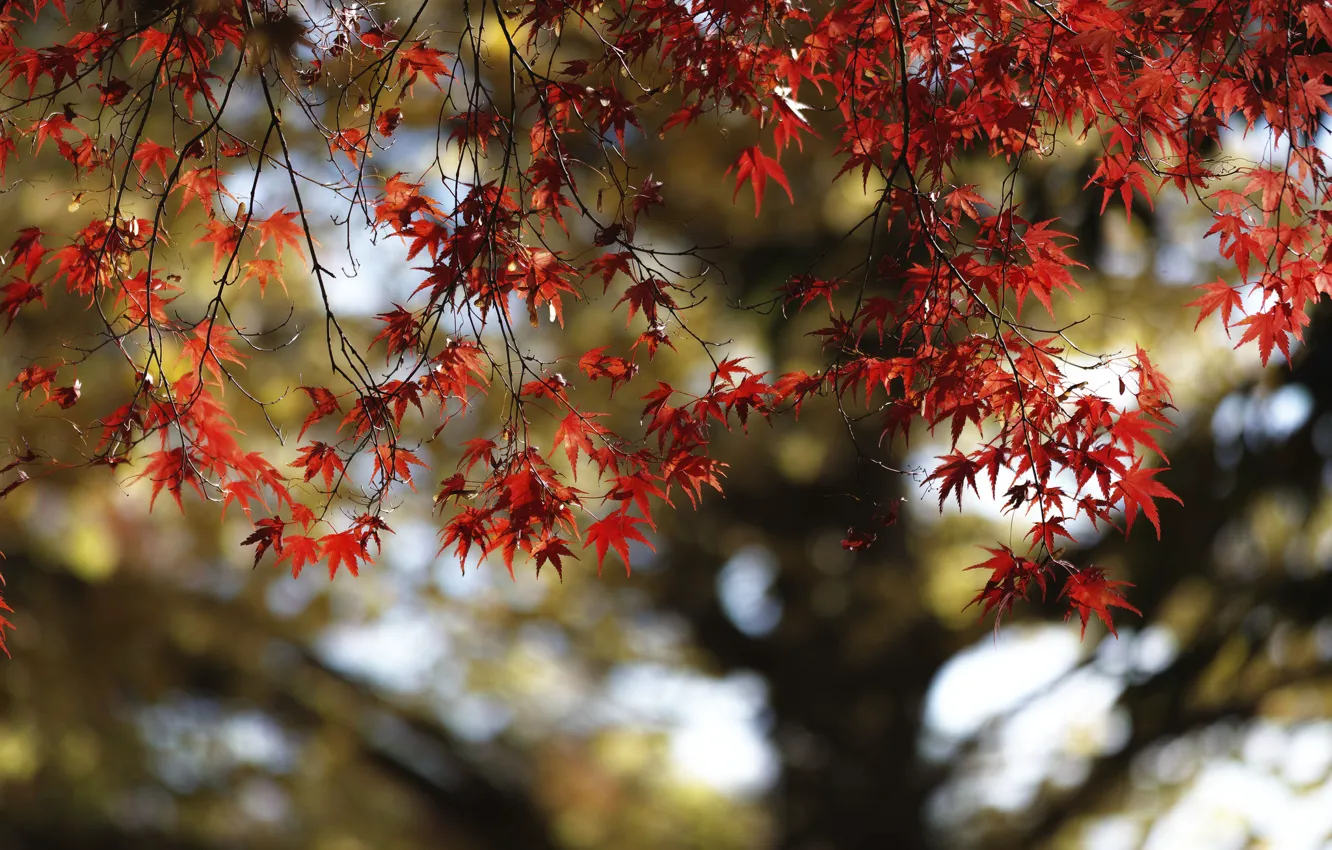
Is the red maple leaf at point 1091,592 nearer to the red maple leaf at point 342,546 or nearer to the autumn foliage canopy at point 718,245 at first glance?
the autumn foliage canopy at point 718,245

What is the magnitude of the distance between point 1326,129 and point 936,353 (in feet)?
2.49

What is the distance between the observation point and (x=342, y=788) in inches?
243

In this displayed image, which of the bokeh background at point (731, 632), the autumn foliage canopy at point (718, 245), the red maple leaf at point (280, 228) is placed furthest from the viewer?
the bokeh background at point (731, 632)

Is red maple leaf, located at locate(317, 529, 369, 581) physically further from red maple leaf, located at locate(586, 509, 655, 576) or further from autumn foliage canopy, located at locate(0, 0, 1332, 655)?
red maple leaf, located at locate(586, 509, 655, 576)

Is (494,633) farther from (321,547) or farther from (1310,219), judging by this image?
(1310,219)

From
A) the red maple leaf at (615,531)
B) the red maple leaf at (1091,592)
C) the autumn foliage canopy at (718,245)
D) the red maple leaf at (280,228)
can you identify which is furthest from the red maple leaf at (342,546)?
the red maple leaf at (1091,592)

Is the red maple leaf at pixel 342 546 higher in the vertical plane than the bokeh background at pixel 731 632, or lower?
lower

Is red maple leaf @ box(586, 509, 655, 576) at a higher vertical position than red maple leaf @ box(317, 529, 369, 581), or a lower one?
lower

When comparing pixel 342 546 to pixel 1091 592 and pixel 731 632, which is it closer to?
pixel 1091 592

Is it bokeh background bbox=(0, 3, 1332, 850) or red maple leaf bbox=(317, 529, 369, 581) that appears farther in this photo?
bokeh background bbox=(0, 3, 1332, 850)

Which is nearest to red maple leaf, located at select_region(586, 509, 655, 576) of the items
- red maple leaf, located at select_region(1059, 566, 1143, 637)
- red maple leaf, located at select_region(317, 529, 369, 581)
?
red maple leaf, located at select_region(317, 529, 369, 581)

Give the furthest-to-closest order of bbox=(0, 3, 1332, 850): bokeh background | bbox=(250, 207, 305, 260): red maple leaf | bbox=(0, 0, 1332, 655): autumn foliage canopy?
1. bbox=(0, 3, 1332, 850): bokeh background
2. bbox=(250, 207, 305, 260): red maple leaf
3. bbox=(0, 0, 1332, 655): autumn foliage canopy

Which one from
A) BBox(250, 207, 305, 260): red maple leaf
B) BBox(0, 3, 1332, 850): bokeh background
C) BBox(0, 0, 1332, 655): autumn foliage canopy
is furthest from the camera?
BBox(0, 3, 1332, 850): bokeh background

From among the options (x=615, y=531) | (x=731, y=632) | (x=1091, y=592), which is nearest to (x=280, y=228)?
(x=615, y=531)
